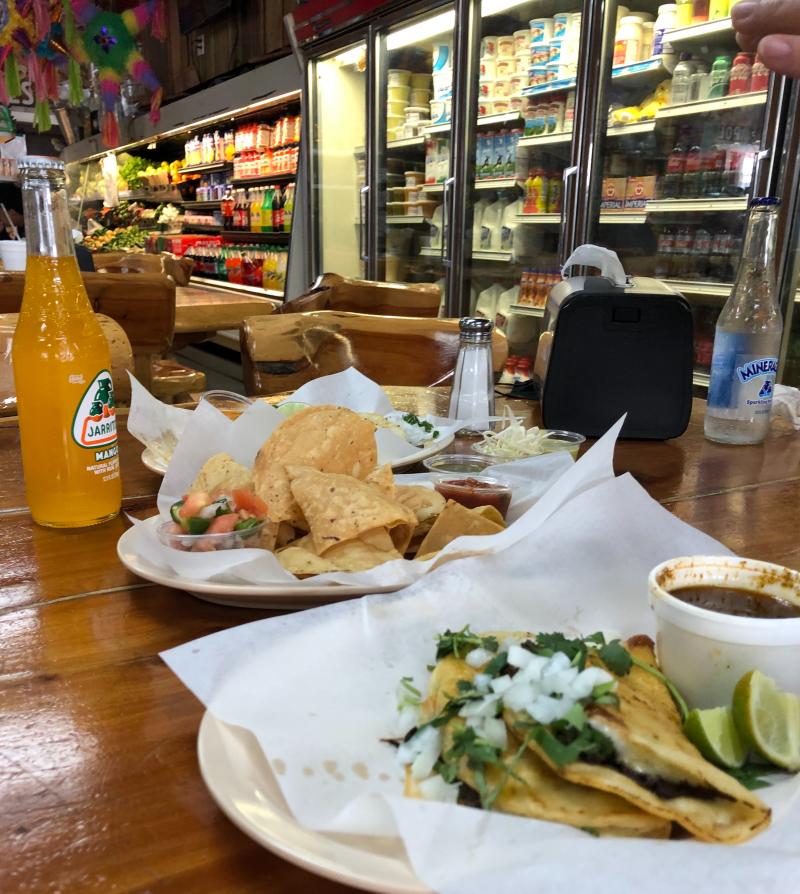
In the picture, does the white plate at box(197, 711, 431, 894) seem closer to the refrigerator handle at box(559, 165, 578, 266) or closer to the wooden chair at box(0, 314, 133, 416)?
the wooden chair at box(0, 314, 133, 416)

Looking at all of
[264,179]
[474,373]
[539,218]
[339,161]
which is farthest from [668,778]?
[264,179]

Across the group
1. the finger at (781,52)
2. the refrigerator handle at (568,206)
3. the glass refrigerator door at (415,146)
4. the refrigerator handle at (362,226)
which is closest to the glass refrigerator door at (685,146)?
the refrigerator handle at (568,206)

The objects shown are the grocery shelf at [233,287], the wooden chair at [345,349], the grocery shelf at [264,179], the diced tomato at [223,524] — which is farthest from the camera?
the grocery shelf at [233,287]

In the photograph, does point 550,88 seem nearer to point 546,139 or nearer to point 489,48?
point 546,139

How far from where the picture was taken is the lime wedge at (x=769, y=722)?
50cm

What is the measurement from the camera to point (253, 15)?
6.17 metres

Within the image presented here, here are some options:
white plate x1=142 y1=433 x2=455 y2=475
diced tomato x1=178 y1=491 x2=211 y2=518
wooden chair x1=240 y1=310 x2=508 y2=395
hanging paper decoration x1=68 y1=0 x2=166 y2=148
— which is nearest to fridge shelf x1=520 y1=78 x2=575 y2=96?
wooden chair x1=240 y1=310 x2=508 y2=395

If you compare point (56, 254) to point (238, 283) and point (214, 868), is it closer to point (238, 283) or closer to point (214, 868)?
point (214, 868)

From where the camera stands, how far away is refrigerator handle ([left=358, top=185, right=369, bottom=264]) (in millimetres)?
5219

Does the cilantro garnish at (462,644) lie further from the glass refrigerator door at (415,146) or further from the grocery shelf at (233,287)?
the grocery shelf at (233,287)

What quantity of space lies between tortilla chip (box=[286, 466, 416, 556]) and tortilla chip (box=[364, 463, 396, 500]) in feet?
0.08

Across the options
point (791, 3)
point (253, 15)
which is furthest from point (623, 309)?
point (253, 15)

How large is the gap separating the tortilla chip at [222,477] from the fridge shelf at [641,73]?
3.17 metres

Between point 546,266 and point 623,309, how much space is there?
2.83 meters
